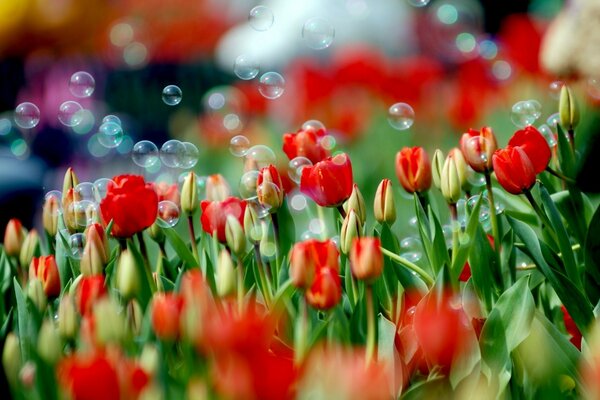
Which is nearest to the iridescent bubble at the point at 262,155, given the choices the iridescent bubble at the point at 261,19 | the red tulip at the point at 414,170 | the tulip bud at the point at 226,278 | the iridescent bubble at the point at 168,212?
the iridescent bubble at the point at 168,212

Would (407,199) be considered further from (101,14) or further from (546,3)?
(546,3)

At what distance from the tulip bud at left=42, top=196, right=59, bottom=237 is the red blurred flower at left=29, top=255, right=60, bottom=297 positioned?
0.16 metres

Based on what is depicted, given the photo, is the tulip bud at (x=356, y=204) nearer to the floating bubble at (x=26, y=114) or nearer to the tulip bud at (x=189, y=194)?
the tulip bud at (x=189, y=194)

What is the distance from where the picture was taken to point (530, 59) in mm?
3467

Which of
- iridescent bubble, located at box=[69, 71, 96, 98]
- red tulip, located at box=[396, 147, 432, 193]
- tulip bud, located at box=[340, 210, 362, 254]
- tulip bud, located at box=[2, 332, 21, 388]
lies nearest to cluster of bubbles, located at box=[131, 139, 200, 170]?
iridescent bubble, located at box=[69, 71, 96, 98]

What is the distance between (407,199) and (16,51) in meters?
2.83

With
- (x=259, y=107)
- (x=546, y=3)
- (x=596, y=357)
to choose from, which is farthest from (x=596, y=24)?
(x=546, y=3)

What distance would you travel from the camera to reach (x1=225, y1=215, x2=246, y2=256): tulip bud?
111 cm

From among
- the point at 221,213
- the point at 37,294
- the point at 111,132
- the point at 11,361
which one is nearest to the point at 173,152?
the point at 111,132

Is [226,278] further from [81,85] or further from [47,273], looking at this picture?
[81,85]

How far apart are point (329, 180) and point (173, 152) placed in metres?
0.70

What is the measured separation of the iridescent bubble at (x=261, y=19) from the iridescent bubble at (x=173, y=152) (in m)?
0.31

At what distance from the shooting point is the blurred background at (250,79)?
2.62 metres

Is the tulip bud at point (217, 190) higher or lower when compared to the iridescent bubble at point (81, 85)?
lower
